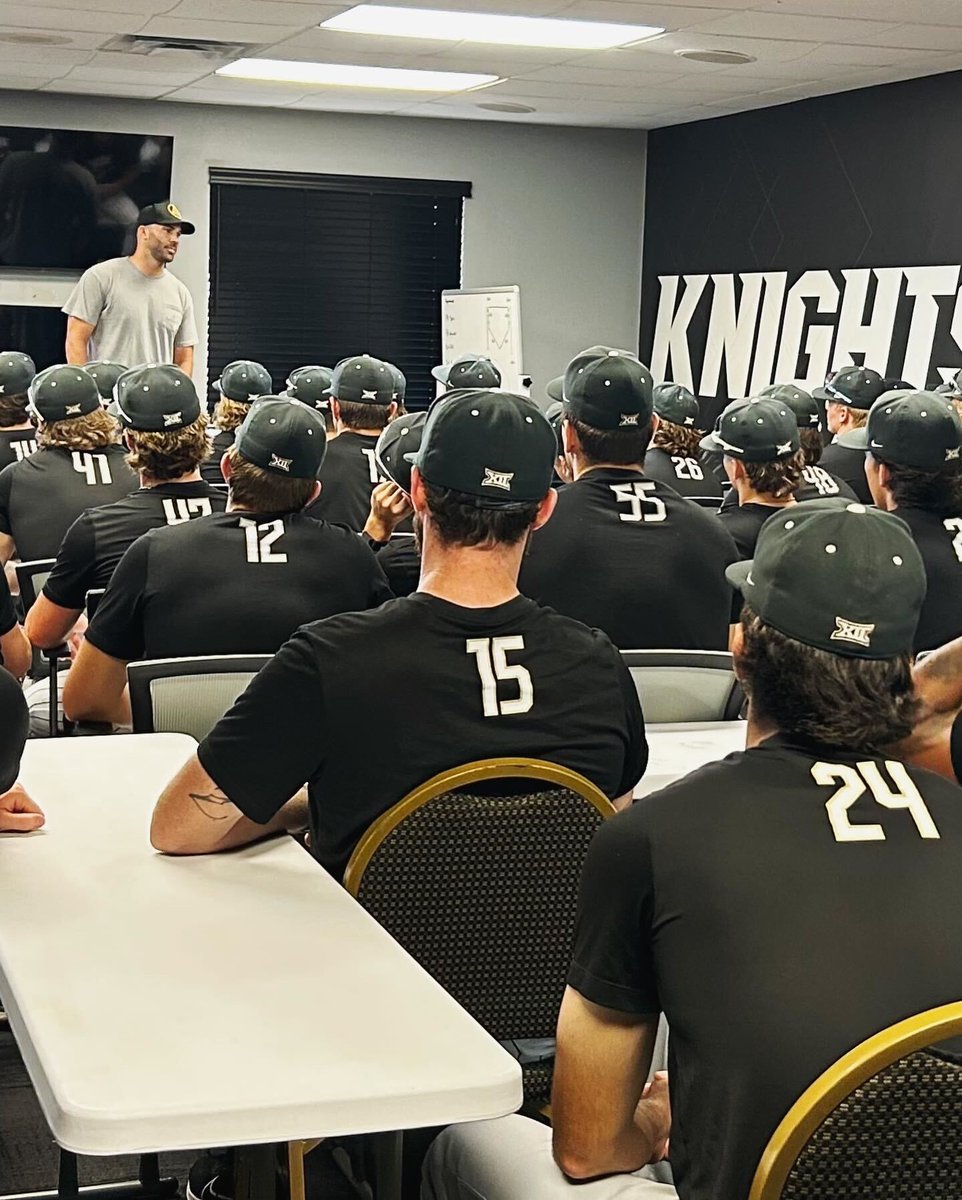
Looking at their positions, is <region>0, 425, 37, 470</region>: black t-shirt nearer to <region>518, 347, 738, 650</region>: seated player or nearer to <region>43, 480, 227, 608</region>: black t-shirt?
<region>43, 480, 227, 608</region>: black t-shirt

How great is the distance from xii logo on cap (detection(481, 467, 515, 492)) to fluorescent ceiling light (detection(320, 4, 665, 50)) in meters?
5.39

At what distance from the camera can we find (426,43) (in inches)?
316

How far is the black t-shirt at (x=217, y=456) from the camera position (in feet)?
19.8

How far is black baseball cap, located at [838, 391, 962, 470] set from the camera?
3.71m

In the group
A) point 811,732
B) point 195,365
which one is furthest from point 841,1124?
point 195,365

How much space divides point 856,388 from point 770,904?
6.02 meters

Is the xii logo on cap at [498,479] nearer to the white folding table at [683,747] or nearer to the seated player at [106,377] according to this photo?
the white folding table at [683,747]

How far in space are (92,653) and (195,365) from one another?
25.4ft

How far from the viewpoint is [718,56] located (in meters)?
8.12

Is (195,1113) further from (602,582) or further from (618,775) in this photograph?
(602,582)

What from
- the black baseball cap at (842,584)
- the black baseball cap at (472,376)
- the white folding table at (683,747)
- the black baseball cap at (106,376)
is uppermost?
the black baseball cap at (842,584)

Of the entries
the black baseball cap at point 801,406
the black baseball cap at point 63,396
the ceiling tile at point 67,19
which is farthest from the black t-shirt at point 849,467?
the ceiling tile at point 67,19

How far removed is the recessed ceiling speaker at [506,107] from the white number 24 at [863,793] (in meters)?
9.18

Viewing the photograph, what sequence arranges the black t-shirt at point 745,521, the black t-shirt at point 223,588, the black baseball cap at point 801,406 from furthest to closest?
the black baseball cap at point 801,406 < the black t-shirt at point 745,521 < the black t-shirt at point 223,588
